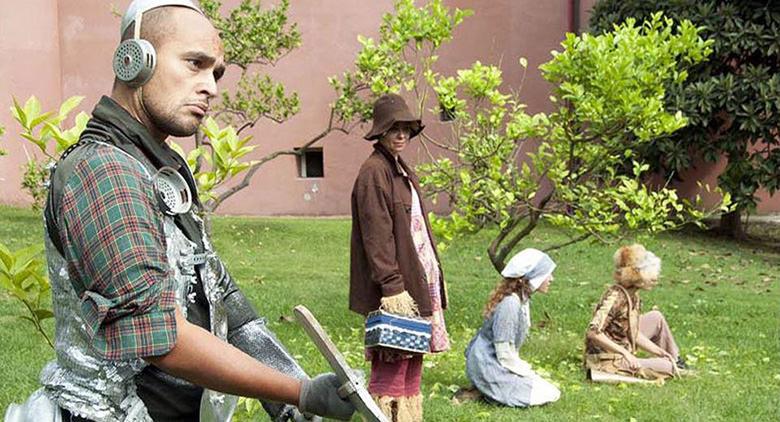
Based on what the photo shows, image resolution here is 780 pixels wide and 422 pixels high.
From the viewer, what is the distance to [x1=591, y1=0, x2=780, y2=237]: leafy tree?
43.3 ft

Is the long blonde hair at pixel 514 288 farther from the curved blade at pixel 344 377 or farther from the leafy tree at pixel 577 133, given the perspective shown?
the curved blade at pixel 344 377

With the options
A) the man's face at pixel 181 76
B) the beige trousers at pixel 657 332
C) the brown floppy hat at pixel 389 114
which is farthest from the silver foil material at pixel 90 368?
the beige trousers at pixel 657 332

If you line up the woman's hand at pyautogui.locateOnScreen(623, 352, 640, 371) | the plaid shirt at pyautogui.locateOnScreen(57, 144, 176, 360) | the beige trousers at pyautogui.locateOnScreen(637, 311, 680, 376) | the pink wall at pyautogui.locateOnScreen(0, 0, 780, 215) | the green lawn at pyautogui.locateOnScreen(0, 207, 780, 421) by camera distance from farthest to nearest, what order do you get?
the pink wall at pyautogui.locateOnScreen(0, 0, 780, 215)
the beige trousers at pyautogui.locateOnScreen(637, 311, 680, 376)
the woman's hand at pyautogui.locateOnScreen(623, 352, 640, 371)
the green lawn at pyautogui.locateOnScreen(0, 207, 780, 421)
the plaid shirt at pyautogui.locateOnScreen(57, 144, 176, 360)

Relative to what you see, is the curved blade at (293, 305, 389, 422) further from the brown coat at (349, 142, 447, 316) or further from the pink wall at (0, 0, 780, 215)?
the pink wall at (0, 0, 780, 215)

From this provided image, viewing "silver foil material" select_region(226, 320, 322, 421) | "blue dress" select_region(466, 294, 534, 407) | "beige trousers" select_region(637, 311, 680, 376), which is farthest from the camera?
"beige trousers" select_region(637, 311, 680, 376)

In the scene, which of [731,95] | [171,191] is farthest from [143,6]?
[731,95]

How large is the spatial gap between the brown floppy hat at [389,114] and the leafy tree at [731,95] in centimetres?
901

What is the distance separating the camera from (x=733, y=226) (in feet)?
49.5

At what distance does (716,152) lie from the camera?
13805 millimetres

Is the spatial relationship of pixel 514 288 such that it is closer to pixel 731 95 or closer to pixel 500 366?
pixel 500 366

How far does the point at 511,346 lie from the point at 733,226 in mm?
10435

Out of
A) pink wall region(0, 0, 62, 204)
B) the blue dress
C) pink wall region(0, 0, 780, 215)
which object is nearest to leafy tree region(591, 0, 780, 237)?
pink wall region(0, 0, 780, 215)

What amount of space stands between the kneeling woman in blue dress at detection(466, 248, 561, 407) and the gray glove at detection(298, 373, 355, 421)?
161 inches

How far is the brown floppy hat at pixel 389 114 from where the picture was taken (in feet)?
16.9
